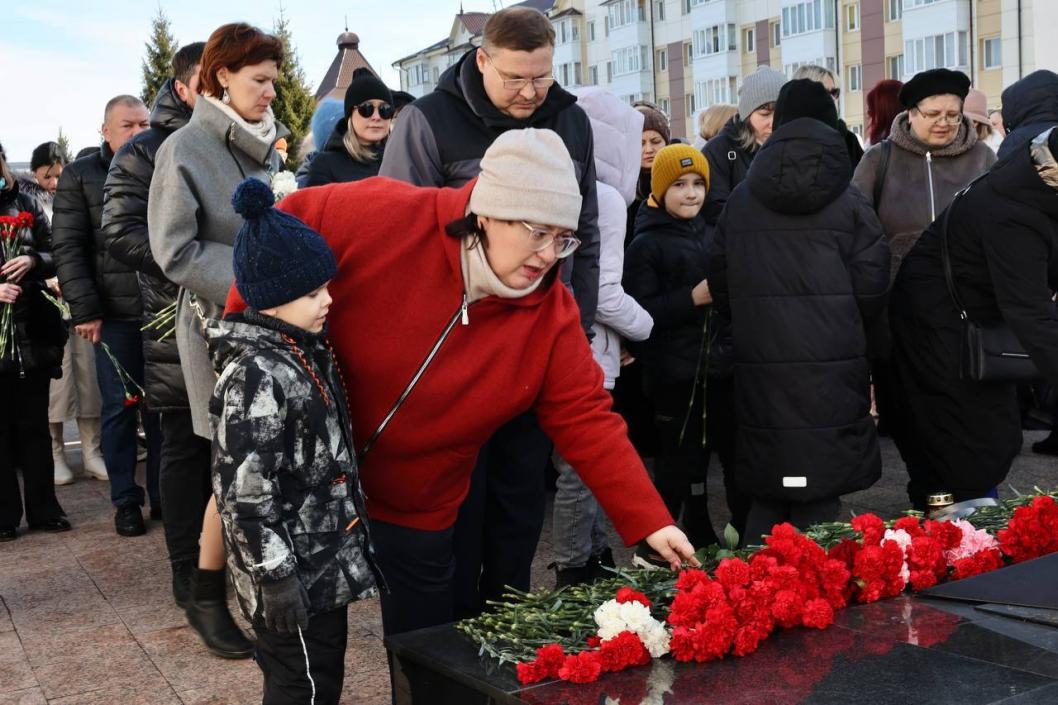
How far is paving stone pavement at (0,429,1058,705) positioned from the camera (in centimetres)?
412

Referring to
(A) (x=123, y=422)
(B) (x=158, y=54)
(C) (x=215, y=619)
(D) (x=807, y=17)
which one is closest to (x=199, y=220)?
(C) (x=215, y=619)

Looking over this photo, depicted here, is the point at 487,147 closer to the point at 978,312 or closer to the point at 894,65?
Answer: the point at 978,312

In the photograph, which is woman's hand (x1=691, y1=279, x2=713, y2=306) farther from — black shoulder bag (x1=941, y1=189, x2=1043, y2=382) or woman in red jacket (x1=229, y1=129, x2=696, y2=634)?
woman in red jacket (x1=229, y1=129, x2=696, y2=634)

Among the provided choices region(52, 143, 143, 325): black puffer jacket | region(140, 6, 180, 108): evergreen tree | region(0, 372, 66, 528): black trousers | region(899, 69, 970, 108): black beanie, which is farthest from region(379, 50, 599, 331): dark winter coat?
region(140, 6, 180, 108): evergreen tree

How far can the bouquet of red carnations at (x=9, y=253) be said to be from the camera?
6.20m

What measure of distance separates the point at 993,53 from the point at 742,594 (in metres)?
40.9

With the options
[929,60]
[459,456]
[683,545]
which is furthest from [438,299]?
[929,60]

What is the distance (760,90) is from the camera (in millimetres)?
6461

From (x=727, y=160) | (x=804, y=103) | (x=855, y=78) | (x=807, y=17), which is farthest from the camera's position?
(x=807, y=17)

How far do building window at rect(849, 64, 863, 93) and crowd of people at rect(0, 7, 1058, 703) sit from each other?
41.9m

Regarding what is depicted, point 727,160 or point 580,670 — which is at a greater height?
point 727,160

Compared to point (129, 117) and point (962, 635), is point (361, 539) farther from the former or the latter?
point (129, 117)

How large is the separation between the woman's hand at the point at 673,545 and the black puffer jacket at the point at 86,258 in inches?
151

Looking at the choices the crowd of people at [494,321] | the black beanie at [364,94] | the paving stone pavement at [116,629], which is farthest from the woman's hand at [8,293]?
the black beanie at [364,94]
